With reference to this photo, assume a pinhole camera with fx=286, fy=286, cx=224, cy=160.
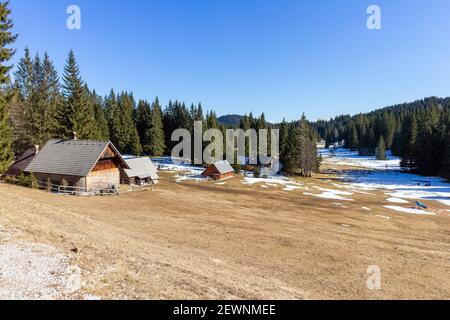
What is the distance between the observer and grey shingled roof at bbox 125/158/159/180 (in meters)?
49.1

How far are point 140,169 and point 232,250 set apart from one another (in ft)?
123

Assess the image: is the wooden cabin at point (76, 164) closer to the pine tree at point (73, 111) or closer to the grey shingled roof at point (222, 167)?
the pine tree at point (73, 111)

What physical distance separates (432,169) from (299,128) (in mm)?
41793

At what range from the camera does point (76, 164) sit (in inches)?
1363

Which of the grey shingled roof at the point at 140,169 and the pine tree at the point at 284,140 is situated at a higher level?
the pine tree at the point at 284,140

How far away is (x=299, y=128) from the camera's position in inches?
3103

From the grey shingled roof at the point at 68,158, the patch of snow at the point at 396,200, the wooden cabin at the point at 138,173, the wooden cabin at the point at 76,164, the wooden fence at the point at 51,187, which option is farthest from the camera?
the wooden cabin at the point at 138,173

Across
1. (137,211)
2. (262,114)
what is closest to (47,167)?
(137,211)

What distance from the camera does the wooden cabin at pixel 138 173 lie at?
49.0 metres

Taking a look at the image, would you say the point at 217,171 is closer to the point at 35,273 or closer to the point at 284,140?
the point at 284,140

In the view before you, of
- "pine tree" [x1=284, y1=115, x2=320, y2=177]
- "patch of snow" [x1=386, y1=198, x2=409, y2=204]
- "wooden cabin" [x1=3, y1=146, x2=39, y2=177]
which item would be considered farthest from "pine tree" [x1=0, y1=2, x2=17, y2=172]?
"pine tree" [x1=284, y1=115, x2=320, y2=177]

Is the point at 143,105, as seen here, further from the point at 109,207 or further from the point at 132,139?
the point at 109,207

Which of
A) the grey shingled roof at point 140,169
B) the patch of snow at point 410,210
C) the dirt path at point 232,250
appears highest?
the grey shingled roof at point 140,169

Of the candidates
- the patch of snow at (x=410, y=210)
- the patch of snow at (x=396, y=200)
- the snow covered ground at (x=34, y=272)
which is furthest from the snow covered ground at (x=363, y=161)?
the snow covered ground at (x=34, y=272)
